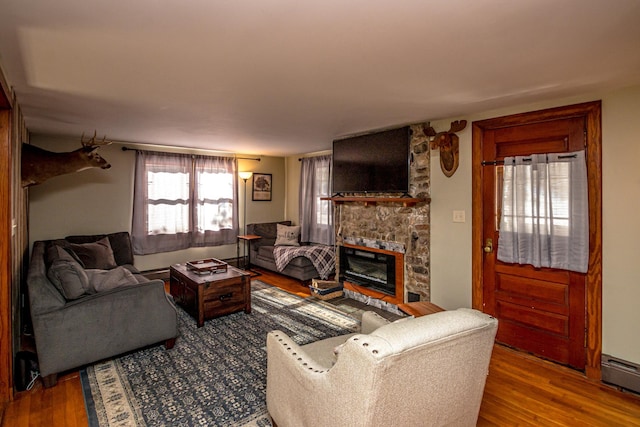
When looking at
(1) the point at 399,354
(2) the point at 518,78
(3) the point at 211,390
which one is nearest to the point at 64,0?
(1) the point at 399,354

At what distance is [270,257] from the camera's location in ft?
19.5

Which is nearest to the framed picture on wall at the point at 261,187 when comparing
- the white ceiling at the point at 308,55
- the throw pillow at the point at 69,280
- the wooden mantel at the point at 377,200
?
the wooden mantel at the point at 377,200

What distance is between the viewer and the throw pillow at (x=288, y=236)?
6.20 metres

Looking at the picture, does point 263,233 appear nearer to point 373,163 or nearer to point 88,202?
point 88,202

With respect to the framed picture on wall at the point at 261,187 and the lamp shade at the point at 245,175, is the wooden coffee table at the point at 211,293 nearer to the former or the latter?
the lamp shade at the point at 245,175

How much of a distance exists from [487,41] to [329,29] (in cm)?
84

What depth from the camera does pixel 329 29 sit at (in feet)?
5.40

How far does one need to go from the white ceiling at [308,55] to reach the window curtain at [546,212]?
579 mm

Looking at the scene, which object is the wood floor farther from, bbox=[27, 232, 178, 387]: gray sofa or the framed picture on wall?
the framed picture on wall

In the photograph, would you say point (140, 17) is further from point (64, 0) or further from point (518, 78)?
point (518, 78)

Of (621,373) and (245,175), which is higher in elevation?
(245,175)

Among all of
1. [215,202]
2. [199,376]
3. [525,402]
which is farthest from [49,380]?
[215,202]

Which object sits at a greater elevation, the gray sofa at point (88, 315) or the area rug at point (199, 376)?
the gray sofa at point (88, 315)

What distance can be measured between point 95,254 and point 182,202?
1665 millimetres
